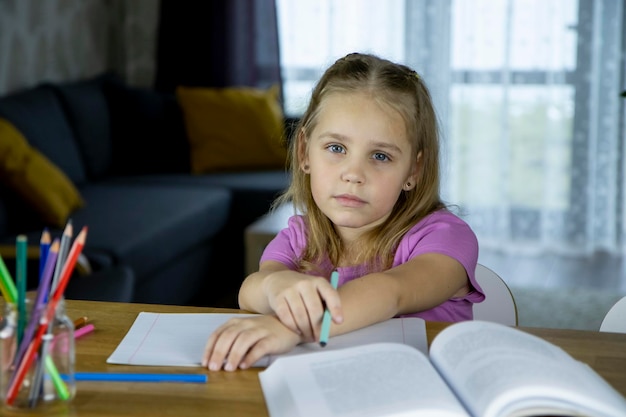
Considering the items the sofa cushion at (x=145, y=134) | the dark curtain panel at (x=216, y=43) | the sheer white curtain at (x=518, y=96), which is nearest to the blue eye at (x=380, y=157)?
the sheer white curtain at (x=518, y=96)

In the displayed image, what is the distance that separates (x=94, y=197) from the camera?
3691 mm

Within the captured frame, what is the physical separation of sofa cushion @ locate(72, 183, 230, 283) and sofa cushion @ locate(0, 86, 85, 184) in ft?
0.44

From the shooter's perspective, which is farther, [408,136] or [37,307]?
[408,136]

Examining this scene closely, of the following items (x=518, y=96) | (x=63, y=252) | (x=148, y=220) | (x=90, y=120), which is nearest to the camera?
(x=63, y=252)

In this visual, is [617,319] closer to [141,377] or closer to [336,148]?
[336,148]

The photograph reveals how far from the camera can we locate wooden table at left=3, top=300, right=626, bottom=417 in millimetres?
914

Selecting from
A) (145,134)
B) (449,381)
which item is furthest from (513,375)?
(145,134)

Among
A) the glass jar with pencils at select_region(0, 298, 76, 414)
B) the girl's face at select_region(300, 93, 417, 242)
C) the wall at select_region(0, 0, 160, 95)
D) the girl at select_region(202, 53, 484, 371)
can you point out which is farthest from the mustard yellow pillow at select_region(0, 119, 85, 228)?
the glass jar with pencils at select_region(0, 298, 76, 414)

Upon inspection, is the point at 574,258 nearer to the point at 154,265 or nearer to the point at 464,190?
the point at 464,190

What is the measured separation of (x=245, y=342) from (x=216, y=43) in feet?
12.8

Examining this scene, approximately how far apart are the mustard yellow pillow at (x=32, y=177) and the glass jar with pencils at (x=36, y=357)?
2.33m

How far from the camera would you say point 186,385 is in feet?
3.20

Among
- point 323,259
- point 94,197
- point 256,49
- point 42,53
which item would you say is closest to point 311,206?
point 323,259

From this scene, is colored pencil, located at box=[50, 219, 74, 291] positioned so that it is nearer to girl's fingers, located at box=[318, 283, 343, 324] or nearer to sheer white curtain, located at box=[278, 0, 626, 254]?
girl's fingers, located at box=[318, 283, 343, 324]
